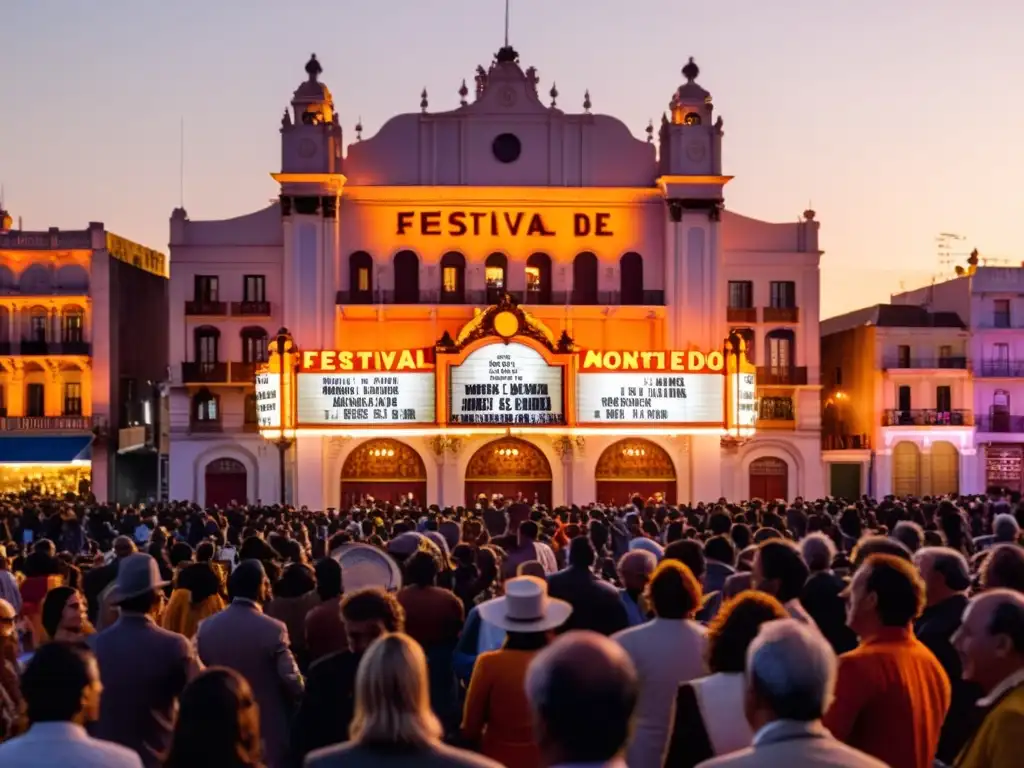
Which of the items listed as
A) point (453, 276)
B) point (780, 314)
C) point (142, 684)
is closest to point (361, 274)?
point (453, 276)

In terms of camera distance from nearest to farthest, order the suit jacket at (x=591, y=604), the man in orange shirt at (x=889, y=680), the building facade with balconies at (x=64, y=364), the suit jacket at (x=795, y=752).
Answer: the suit jacket at (x=795, y=752), the man in orange shirt at (x=889, y=680), the suit jacket at (x=591, y=604), the building facade with balconies at (x=64, y=364)

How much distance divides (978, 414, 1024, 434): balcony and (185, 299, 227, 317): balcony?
2794 centimetres

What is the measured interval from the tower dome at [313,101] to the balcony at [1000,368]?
25536mm

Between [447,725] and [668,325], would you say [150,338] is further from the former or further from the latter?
[447,725]

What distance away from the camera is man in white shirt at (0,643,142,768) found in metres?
5.63

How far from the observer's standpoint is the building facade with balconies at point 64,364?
5203 cm

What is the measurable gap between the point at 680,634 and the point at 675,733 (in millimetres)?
1235

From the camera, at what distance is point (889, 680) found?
7203 millimetres

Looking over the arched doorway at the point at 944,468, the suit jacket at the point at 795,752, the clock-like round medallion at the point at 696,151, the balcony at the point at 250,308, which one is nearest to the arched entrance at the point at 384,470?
the balcony at the point at 250,308

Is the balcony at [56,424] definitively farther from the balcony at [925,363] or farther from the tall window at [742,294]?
the balcony at [925,363]

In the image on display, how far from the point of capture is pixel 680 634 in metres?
8.27

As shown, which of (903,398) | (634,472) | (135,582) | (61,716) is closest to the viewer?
(61,716)

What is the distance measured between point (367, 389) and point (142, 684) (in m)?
37.4

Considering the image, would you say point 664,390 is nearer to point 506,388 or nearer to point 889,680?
point 506,388
